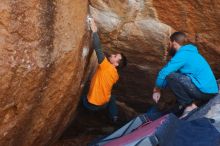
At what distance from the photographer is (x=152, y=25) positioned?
282 inches

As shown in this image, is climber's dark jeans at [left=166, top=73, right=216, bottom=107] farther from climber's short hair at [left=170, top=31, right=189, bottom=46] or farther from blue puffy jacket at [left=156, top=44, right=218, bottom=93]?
climber's short hair at [left=170, top=31, right=189, bottom=46]

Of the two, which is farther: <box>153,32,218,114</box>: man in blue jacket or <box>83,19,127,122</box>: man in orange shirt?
<box>83,19,127,122</box>: man in orange shirt

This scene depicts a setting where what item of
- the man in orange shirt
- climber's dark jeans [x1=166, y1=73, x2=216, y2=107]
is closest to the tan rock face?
the man in orange shirt

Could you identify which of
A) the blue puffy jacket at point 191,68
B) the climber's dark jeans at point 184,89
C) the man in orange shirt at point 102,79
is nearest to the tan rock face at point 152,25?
the man in orange shirt at point 102,79

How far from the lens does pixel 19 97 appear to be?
18.6 feet

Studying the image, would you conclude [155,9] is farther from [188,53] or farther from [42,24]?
[42,24]

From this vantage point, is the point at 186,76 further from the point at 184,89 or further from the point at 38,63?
the point at 38,63

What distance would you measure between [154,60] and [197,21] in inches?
36.2

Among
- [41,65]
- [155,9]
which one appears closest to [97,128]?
[155,9]

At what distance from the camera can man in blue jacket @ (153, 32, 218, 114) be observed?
6.72 meters

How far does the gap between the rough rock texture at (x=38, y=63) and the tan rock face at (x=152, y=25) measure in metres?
0.60

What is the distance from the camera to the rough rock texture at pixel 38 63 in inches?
211

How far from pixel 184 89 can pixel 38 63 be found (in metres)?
2.12

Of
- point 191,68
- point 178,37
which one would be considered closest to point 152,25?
point 178,37
